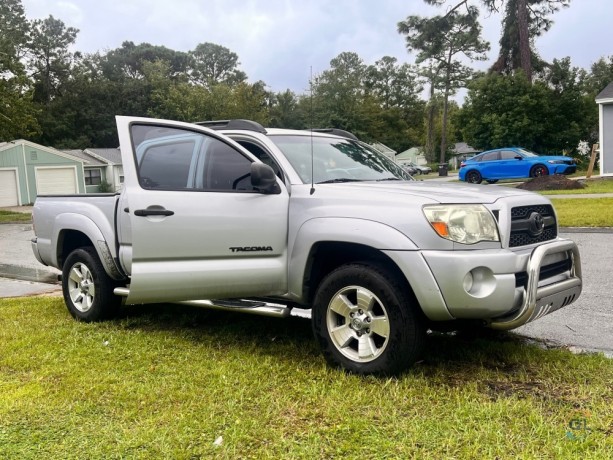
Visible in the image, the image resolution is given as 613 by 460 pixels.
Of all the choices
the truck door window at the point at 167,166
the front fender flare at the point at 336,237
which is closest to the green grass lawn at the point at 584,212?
the front fender flare at the point at 336,237

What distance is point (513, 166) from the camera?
23031mm

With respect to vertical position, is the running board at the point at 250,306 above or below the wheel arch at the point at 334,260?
below

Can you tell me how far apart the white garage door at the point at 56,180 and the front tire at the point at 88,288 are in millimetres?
33566

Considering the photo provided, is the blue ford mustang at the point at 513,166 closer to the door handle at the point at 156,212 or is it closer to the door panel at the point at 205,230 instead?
the door panel at the point at 205,230

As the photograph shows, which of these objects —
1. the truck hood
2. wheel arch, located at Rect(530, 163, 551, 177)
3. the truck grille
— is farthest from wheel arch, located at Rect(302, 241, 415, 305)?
wheel arch, located at Rect(530, 163, 551, 177)

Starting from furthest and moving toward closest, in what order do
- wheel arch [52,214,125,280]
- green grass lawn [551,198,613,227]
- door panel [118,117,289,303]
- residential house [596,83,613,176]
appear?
residential house [596,83,613,176], green grass lawn [551,198,613,227], wheel arch [52,214,125,280], door panel [118,117,289,303]

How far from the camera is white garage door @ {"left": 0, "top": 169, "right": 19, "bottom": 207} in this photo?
118 ft

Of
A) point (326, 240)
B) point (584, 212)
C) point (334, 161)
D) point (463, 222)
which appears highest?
point (334, 161)

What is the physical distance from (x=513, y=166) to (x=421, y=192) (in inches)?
809

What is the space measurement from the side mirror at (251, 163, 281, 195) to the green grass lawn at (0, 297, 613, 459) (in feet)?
4.17

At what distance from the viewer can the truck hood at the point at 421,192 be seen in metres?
3.81

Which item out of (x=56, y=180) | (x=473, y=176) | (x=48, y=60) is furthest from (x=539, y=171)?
(x=48, y=60)

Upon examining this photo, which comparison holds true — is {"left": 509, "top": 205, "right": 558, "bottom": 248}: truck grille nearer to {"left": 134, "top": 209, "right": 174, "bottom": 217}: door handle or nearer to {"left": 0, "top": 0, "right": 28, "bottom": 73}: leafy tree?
{"left": 134, "top": 209, "right": 174, "bottom": 217}: door handle

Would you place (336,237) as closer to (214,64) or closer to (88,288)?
(88,288)
